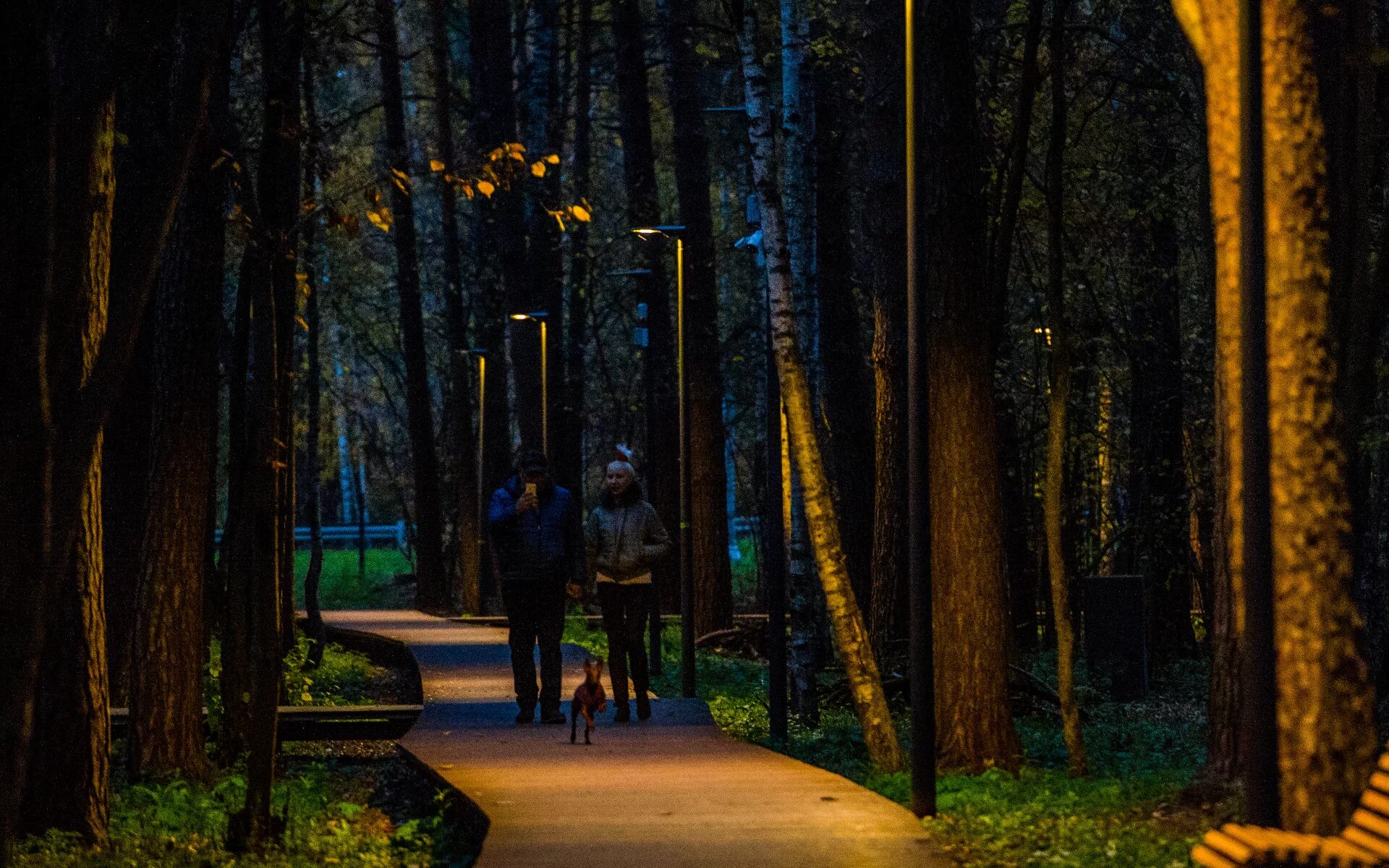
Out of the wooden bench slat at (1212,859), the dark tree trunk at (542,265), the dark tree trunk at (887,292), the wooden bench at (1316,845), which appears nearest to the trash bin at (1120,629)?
the dark tree trunk at (887,292)

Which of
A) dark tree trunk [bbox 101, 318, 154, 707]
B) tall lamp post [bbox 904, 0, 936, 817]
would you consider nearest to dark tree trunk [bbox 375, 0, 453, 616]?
dark tree trunk [bbox 101, 318, 154, 707]

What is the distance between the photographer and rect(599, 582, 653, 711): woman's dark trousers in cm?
1647

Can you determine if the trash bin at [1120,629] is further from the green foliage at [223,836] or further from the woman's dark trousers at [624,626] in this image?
the green foliage at [223,836]

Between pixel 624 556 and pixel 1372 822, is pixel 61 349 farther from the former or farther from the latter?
pixel 624 556

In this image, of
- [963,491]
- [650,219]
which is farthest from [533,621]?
[650,219]

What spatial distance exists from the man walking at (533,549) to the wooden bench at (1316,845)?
26.8 ft

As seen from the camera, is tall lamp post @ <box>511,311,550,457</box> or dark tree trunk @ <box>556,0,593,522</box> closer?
tall lamp post @ <box>511,311,550,457</box>

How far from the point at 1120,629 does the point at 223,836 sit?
13.3 m

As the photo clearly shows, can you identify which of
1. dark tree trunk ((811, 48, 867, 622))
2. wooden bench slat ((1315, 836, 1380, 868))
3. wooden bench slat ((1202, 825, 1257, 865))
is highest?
dark tree trunk ((811, 48, 867, 622))

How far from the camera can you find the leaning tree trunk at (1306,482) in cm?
932

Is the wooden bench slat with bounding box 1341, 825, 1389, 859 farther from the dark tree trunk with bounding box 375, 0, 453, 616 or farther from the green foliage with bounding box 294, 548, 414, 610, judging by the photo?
the green foliage with bounding box 294, 548, 414, 610

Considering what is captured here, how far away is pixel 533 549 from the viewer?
16047 millimetres

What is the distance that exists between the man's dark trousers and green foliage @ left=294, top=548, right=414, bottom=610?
103 ft

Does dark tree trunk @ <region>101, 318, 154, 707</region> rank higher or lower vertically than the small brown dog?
higher
